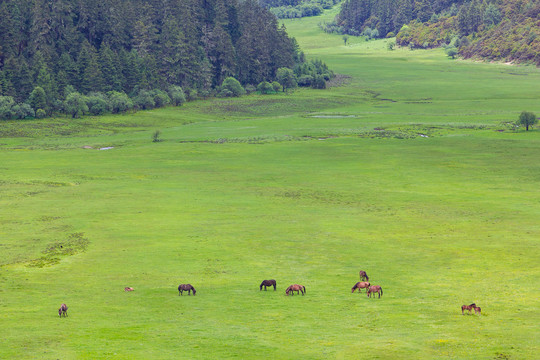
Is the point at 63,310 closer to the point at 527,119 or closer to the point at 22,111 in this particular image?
the point at 527,119

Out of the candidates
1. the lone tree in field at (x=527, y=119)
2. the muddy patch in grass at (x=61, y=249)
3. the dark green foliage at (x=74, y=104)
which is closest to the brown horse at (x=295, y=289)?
the muddy patch in grass at (x=61, y=249)

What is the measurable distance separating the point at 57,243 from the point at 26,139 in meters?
78.2

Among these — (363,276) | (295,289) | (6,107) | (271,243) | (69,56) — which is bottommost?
(271,243)

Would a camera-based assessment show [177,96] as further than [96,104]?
Yes

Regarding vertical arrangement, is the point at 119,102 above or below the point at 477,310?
below

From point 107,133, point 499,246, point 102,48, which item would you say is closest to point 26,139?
point 107,133

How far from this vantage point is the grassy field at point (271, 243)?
1367 inches

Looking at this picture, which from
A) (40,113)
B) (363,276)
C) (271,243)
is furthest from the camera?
(40,113)

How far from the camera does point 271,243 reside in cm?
5772

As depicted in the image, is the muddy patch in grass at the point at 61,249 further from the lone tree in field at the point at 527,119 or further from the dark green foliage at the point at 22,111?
the lone tree in field at the point at 527,119

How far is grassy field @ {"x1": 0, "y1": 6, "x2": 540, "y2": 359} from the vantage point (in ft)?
114

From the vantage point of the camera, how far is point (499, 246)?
56.0 meters

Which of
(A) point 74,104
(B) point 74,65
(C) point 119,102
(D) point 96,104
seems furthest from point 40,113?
(B) point 74,65

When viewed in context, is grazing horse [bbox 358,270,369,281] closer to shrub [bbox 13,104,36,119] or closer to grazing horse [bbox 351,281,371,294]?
grazing horse [bbox 351,281,371,294]
